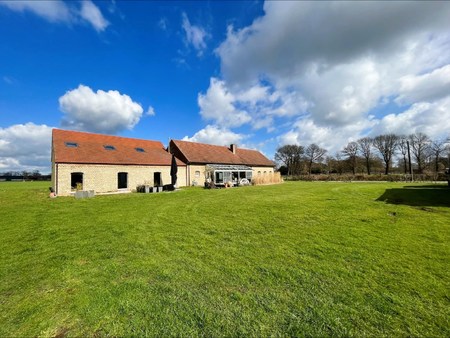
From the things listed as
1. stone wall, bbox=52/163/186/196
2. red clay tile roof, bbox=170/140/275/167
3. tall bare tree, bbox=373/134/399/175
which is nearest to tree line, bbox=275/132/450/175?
tall bare tree, bbox=373/134/399/175

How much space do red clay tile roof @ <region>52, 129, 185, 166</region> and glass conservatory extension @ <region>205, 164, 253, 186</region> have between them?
361 centimetres

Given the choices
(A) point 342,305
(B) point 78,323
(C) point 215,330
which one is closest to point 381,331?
(A) point 342,305

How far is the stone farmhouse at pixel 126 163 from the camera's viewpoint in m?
17.2

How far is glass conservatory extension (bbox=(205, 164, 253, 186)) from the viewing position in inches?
1030

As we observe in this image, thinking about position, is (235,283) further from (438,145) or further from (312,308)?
(438,145)

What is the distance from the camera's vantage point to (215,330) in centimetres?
248

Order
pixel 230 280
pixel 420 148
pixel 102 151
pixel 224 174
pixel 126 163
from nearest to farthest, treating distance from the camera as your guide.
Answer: pixel 230 280, pixel 126 163, pixel 102 151, pixel 224 174, pixel 420 148

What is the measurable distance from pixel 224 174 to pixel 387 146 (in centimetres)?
4551

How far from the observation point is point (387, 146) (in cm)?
5091

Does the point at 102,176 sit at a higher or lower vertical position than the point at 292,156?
lower

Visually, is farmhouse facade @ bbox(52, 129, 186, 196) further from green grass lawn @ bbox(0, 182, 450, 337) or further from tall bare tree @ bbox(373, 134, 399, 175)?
tall bare tree @ bbox(373, 134, 399, 175)

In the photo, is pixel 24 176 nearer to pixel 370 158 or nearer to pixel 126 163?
pixel 126 163

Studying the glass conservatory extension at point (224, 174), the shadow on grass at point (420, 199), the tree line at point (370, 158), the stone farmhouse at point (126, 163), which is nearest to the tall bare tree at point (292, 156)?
the tree line at point (370, 158)

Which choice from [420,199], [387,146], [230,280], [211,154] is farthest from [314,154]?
[230,280]
